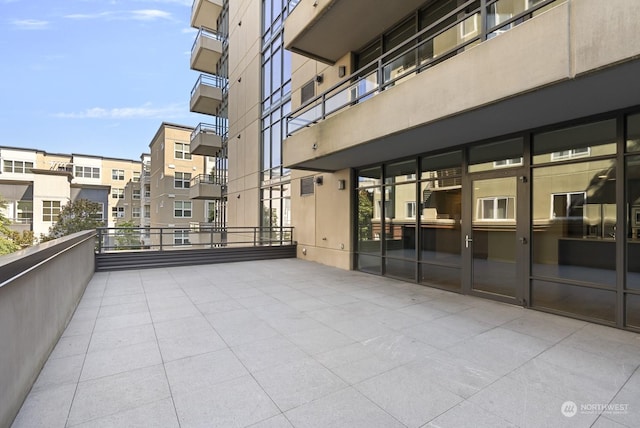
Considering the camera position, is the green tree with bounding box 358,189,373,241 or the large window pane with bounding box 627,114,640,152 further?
the green tree with bounding box 358,189,373,241

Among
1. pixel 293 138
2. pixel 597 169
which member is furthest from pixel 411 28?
pixel 597 169

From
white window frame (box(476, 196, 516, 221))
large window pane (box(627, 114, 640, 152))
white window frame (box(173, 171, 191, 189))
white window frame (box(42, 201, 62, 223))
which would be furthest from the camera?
white window frame (box(173, 171, 191, 189))

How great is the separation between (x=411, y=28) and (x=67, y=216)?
21.5 meters

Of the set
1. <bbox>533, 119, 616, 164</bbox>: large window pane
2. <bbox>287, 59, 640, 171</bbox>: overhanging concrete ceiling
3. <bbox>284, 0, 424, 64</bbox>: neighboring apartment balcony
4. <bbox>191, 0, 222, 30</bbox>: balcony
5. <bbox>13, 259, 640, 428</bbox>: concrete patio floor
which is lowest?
<bbox>13, 259, 640, 428</bbox>: concrete patio floor

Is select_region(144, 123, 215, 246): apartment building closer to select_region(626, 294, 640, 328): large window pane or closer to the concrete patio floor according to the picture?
the concrete patio floor

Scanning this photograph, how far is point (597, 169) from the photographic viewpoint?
183 inches

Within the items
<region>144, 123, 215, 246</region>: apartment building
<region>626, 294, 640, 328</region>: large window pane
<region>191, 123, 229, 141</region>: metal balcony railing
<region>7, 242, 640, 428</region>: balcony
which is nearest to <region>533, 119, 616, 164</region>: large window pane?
<region>626, 294, 640, 328</region>: large window pane

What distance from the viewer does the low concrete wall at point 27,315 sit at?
7.32 ft

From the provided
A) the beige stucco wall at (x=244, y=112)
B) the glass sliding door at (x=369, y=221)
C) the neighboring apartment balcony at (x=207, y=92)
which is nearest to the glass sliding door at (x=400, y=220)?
the glass sliding door at (x=369, y=221)

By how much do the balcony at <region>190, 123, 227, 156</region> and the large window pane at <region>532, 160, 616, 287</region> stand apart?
18148mm

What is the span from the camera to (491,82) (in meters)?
3.96

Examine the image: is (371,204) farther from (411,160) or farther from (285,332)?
(285,332)

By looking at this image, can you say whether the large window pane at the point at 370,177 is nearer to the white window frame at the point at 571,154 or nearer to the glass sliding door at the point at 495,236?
the glass sliding door at the point at 495,236

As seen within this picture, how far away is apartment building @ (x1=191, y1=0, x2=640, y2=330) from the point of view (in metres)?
3.64
